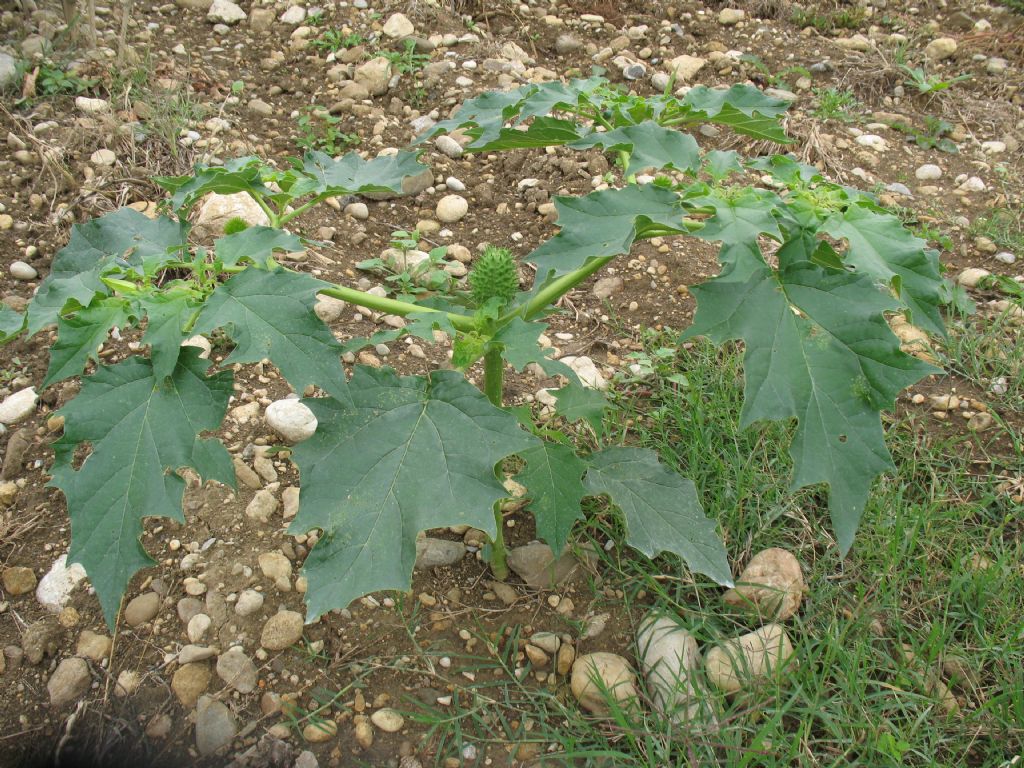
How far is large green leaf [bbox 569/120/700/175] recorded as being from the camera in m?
1.51

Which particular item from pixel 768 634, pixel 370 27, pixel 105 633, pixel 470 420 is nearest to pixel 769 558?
pixel 768 634

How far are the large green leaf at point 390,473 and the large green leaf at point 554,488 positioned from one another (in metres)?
0.32

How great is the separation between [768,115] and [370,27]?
9.42 feet

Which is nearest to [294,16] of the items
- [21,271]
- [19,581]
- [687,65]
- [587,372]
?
[687,65]

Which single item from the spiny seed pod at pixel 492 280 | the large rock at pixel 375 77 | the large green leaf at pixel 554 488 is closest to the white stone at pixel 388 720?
the large green leaf at pixel 554 488

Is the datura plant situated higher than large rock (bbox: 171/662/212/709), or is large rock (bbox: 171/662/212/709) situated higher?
the datura plant

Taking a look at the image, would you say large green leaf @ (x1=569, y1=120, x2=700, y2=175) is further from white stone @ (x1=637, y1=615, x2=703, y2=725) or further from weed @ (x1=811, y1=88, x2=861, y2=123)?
weed @ (x1=811, y1=88, x2=861, y2=123)

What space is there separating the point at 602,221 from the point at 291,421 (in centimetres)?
127

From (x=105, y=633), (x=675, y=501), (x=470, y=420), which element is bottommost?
(x=105, y=633)

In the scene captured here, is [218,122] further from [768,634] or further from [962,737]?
[962,737]

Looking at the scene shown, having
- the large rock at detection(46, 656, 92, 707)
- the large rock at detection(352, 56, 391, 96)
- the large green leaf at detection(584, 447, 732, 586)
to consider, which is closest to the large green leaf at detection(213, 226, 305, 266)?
the large green leaf at detection(584, 447, 732, 586)

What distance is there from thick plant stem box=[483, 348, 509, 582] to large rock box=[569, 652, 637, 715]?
291 mm

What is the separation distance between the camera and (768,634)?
192cm

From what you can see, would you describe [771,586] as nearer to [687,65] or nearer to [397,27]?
[687,65]
